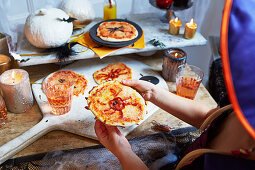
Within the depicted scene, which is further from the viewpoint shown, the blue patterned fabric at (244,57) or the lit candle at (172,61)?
the lit candle at (172,61)

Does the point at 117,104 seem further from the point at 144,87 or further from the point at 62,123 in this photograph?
the point at 62,123

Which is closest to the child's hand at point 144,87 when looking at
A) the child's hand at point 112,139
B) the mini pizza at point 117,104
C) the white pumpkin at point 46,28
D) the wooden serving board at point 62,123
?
the mini pizza at point 117,104

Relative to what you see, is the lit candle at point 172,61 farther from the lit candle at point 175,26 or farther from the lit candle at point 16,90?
the lit candle at point 16,90

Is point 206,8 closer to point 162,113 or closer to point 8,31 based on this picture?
point 162,113

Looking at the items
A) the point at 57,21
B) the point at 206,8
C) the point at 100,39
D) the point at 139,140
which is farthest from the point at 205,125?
the point at 206,8

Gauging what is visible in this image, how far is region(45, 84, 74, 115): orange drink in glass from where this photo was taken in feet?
3.73

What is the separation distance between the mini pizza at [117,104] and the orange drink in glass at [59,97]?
0.12 metres

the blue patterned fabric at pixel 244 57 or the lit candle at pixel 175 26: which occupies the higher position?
the blue patterned fabric at pixel 244 57

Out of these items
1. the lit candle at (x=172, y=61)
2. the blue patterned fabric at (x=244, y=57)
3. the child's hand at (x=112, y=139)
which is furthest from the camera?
the lit candle at (x=172, y=61)

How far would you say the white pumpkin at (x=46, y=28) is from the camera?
4.15 ft

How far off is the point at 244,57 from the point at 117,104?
716mm

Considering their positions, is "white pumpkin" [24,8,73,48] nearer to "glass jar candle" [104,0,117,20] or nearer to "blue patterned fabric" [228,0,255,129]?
"glass jar candle" [104,0,117,20]

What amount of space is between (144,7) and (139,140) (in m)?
1.27

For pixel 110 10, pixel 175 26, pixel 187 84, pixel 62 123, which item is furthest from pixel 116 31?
pixel 62 123
